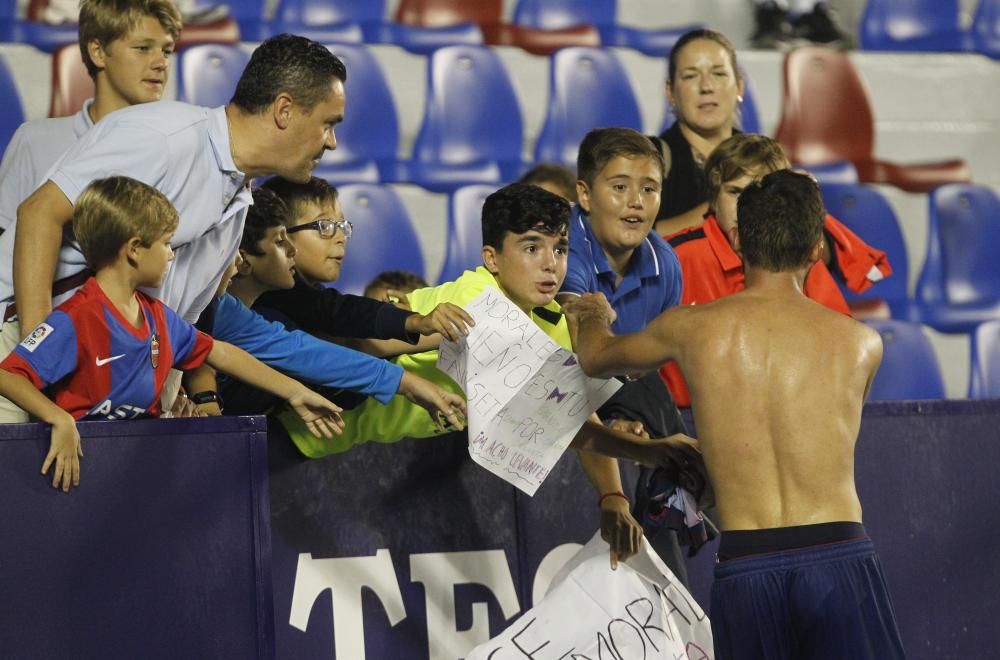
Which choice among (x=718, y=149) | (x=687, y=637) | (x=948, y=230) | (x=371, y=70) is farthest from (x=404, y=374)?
(x=948, y=230)

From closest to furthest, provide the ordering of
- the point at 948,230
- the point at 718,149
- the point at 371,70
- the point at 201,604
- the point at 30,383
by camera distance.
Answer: the point at 30,383 → the point at 201,604 → the point at 718,149 → the point at 371,70 → the point at 948,230

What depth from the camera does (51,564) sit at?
3391 millimetres

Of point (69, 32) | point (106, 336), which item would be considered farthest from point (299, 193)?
point (69, 32)

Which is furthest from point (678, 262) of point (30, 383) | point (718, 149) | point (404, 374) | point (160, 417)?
point (30, 383)

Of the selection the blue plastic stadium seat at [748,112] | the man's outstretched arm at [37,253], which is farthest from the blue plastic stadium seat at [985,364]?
the man's outstretched arm at [37,253]

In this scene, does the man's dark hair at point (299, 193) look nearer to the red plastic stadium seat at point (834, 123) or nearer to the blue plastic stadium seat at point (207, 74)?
the blue plastic stadium seat at point (207, 74)

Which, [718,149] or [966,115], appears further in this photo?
[966,115]

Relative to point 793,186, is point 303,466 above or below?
below

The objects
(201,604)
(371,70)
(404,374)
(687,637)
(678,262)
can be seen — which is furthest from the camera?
(371,70)

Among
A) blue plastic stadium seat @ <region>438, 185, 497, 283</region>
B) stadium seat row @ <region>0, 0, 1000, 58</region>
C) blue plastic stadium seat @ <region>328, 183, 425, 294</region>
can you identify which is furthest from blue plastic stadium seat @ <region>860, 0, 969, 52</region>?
blue plastic stadium seat @ <region>328, 183, 425, 294</region>

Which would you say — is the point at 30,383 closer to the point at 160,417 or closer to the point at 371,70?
the point at 160,417

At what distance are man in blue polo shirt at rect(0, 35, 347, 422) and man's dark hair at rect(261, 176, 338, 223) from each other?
381 mm

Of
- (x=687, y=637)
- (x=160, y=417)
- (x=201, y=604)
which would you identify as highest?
(x=160, y=417)

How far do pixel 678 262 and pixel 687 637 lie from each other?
3.61ft
